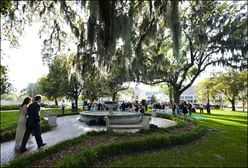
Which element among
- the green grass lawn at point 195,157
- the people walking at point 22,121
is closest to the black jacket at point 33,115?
the people walking at point 22,121

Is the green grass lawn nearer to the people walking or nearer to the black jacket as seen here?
the black jacket

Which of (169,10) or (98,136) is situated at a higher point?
(169,10)

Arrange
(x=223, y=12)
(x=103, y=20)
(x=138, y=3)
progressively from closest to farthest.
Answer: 1. (x=103, y=20)
2. (x=138, y=3)
3. (x=223, y=12)

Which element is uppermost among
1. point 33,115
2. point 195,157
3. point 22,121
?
point 33,115

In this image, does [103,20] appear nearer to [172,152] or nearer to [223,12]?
[172,152]

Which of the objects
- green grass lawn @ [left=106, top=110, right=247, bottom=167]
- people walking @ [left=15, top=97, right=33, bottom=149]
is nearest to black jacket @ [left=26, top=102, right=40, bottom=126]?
people walking @ [left=15, top=97, right=33, bottom=149]

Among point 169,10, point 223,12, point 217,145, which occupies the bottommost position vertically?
point 217,145

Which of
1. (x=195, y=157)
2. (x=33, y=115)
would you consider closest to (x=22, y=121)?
(x=33, y=115)

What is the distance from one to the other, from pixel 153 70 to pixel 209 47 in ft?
15.3

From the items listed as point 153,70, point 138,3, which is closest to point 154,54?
point 153,70

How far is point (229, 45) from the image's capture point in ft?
37.4

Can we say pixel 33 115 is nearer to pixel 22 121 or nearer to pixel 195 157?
pixel 22 121

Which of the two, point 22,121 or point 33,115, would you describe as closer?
point 33,115

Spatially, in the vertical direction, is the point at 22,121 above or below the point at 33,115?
below
